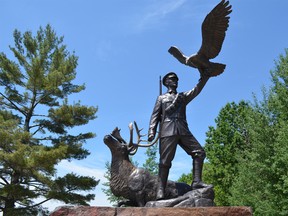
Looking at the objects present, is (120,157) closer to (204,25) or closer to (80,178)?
(204,25)

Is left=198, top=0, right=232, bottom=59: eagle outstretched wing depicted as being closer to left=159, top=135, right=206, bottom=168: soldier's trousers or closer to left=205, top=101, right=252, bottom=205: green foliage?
left=159, top=135, right=206, bottom=168: soldier's trousers

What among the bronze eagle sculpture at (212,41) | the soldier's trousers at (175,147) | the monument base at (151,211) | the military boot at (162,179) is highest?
the bronze eagle sculpture at (212,41)

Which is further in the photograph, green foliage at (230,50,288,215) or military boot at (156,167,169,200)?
green foliage at (230,50,288,215)

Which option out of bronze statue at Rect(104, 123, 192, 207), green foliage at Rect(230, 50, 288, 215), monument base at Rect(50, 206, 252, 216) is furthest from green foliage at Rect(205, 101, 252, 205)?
monument base at Rect(50, 206, 252, 216)

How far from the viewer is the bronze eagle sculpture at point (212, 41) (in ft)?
19.5

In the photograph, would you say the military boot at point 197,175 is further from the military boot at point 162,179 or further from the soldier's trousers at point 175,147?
the military boot at point 162,179

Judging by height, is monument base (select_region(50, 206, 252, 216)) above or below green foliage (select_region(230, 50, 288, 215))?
below

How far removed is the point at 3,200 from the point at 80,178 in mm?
3516

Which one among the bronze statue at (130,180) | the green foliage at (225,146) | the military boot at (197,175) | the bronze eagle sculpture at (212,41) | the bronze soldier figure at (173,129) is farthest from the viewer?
the green foliage at (225,146)

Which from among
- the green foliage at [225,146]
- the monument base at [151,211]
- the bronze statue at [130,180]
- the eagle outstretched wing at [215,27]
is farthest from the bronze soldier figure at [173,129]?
the green foliage at [225,146]

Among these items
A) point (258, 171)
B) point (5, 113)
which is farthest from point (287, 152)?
point (5, 113)

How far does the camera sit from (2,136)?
1619 cm

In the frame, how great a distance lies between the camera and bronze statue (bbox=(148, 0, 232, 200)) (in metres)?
5.84

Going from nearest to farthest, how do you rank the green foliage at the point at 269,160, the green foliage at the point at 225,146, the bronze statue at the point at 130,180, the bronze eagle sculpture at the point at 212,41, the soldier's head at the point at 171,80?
the bronze eagle sculpture at the point at 212,41 → the bronze statue at the point at 130,180 → the soldier's head at the point at 171,80 → the green foliage at the point at 269,160 → the green foliage at the point at 225,146
